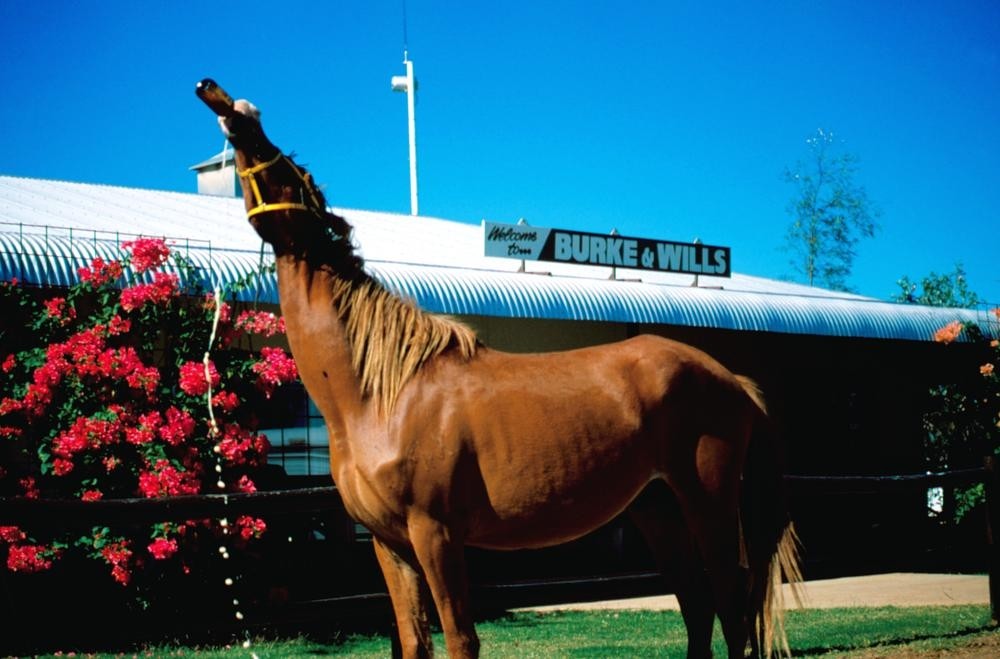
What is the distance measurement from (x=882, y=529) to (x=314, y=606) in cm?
1146

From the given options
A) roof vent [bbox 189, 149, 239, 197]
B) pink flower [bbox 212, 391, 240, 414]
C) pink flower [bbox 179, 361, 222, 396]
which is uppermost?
roof vent [bbox 189, 149, 239, 197]

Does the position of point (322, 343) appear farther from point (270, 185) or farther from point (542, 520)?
point (542, 520)

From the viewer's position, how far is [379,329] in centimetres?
413

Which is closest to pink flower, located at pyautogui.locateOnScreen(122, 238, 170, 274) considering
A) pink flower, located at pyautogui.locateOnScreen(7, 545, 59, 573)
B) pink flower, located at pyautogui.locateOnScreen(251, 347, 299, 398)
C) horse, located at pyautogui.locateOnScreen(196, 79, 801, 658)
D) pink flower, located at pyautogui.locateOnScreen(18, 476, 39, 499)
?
pink flower, located at pyautogui.locateOnScreen(251, 347, 299, 398)

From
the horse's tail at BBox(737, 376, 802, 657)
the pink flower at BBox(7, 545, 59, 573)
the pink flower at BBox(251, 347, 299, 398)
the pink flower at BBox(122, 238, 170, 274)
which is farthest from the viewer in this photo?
the pink flower at BBox(251, 347, 299, 398)

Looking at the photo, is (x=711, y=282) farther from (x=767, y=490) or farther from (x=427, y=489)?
(x=427, y=489)

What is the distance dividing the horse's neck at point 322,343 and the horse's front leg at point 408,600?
48cm

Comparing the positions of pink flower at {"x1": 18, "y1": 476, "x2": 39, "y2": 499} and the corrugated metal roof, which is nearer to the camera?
pink flower at {"x1": 18, "y1": 476, "x2": 39, "y2": 499}

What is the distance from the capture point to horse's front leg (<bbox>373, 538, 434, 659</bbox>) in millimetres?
4098

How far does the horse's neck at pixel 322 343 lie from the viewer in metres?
4.05

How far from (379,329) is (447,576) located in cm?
95

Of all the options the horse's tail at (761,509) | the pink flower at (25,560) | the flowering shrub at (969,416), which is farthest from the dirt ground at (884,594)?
the pink flower at (25,560)

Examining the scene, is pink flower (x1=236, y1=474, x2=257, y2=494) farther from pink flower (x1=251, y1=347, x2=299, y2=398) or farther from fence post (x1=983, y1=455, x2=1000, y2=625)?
fence post (x1=983, y1=455, x2=1000, y2=625)

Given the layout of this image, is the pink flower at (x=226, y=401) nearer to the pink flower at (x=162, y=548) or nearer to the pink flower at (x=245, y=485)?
the pink flower at (x=245, y=485)
